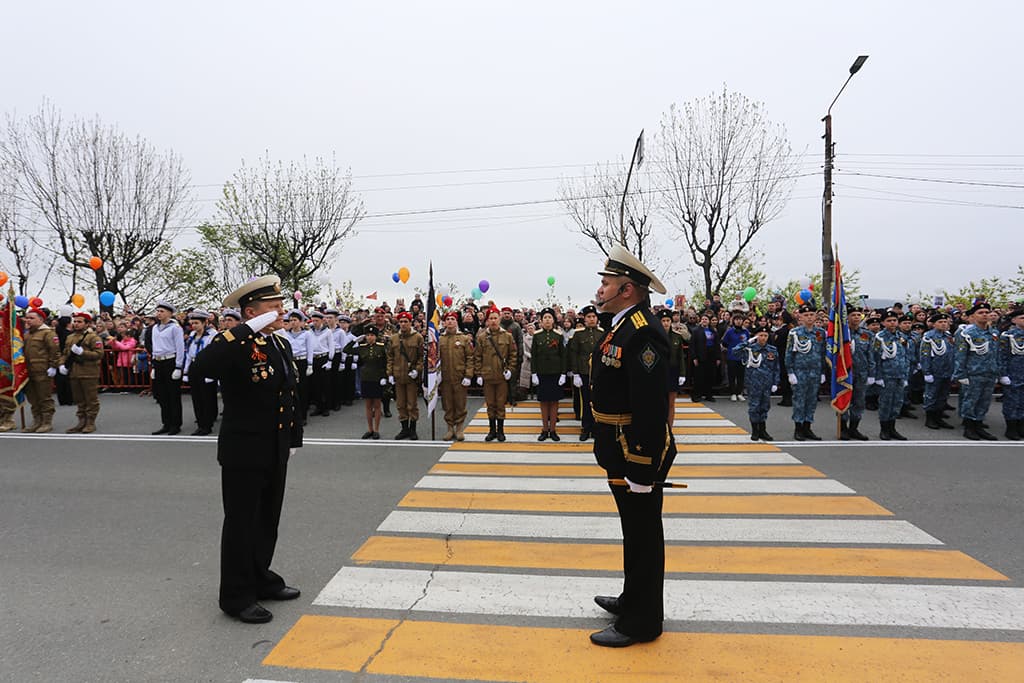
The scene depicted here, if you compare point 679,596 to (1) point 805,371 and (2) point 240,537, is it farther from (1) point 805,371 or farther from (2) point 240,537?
(1) point 805,371

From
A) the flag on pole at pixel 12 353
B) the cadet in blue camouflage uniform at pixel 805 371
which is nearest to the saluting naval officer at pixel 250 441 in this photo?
the cadet in blue camouflage uniform at pixel 805 371

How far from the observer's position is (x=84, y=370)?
10695 millimetres

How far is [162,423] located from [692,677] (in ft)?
36.8

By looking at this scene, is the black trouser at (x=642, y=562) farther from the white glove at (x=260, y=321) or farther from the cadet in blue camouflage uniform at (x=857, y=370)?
the cadet in blue camouflage uniform at (x=857, y=370)

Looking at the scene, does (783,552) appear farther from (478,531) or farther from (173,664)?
(173,664)

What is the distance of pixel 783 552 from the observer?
15.9 feet

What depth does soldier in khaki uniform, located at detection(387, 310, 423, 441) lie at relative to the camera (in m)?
10.0

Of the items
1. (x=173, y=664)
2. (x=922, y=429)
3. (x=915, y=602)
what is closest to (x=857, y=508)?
(x=915, y=602)

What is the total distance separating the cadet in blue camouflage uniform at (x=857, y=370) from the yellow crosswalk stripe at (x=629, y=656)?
6.55m

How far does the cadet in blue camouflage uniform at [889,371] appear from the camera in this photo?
30.9 ft

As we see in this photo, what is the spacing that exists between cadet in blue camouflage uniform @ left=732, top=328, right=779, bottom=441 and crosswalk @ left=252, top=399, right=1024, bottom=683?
2.70 metres

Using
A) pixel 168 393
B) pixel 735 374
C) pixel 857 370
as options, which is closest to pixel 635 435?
pixel 857 370

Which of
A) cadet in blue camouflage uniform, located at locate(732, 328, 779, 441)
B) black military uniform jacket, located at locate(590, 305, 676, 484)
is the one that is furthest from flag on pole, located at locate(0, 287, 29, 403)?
cadet in blue camouflage uniform, located at locate(732, 328, 779, 441)

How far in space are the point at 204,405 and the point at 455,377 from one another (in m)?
4.71
